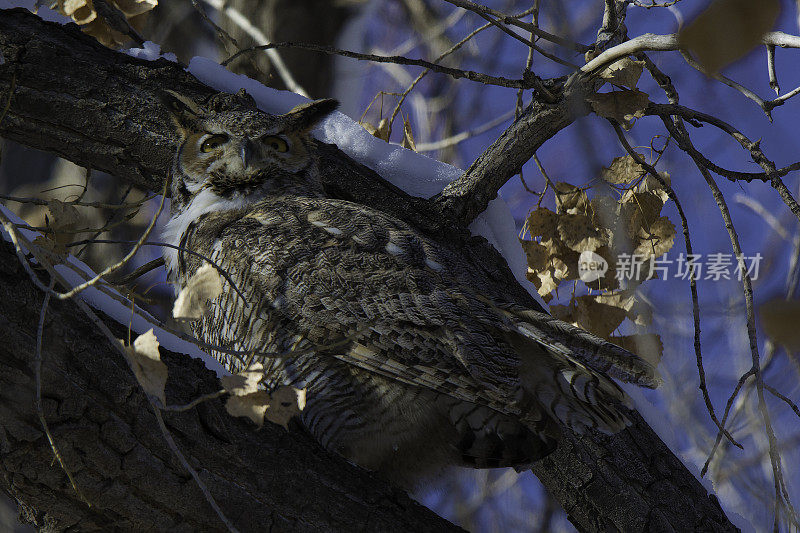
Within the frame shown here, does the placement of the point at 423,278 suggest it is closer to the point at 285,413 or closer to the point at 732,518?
the point at 285,413

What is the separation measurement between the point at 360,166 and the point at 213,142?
53cm

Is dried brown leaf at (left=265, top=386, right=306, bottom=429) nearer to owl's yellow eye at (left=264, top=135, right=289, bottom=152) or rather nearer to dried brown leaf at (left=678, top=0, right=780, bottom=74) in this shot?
dried brown leaf at (left=678, top=0, right=780, bottom=74)

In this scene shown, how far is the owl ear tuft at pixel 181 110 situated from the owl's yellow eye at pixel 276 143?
246mm

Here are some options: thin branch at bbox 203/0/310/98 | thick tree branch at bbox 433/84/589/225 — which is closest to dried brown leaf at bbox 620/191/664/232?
thick tree branch at bbox 433/84/589/225

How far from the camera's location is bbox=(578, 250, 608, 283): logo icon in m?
2.71

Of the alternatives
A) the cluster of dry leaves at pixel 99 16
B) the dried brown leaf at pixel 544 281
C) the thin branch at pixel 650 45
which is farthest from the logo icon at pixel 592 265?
the cluster of dry leaves at pixel 99 16

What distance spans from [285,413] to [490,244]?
1255 mm

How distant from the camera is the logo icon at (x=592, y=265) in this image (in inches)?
107

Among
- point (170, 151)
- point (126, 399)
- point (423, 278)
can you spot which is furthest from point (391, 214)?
point (126, 399)

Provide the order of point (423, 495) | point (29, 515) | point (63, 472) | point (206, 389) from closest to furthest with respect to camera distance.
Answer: point (63, 472)
point (29, 515)
point (206, 389)
point (423, 495)

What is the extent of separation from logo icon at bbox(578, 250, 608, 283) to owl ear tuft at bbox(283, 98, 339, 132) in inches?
44.8

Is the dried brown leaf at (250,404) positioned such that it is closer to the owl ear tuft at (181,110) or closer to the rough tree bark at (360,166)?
the rough tree bark at (360,166)

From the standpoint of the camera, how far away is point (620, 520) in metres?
2.04

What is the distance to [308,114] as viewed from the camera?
2762 mm
